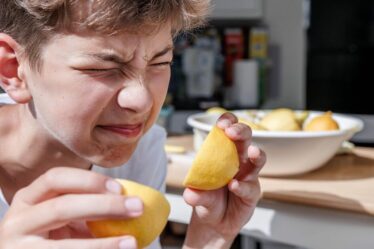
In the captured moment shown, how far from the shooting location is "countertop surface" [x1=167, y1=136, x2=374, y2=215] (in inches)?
33.8

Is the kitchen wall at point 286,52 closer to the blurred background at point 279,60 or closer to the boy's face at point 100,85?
the blurred background at point 279,60

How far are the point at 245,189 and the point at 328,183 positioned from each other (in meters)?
0.30

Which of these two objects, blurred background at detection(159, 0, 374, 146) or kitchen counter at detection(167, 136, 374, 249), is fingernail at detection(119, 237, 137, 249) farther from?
blurred background at detection(159, 0, 374, 146)

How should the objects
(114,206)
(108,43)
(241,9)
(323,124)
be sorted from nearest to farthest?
1. (114,206)
2. (108,43)
3. (323,124)
4. (241,9)

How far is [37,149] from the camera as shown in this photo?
2.62ft

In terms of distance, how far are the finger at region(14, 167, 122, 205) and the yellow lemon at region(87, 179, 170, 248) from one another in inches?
1.4

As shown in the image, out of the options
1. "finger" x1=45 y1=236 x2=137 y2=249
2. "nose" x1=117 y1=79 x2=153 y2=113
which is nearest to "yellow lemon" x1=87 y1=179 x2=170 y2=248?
"finger" x1=45 y1=236 x2=137 y2=249

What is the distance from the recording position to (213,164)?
2.18 ft

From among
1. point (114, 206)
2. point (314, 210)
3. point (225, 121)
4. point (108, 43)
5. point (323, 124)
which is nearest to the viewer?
point (114, 206)

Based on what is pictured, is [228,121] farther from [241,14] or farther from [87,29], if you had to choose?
[241,14]

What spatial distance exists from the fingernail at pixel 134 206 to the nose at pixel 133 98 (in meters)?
0.19

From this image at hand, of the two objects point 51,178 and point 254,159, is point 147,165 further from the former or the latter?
point 51,178

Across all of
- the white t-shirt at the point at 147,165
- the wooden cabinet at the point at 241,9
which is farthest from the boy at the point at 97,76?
the wooden cabinet at the point at 241,9

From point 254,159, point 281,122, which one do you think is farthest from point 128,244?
point 281,122
